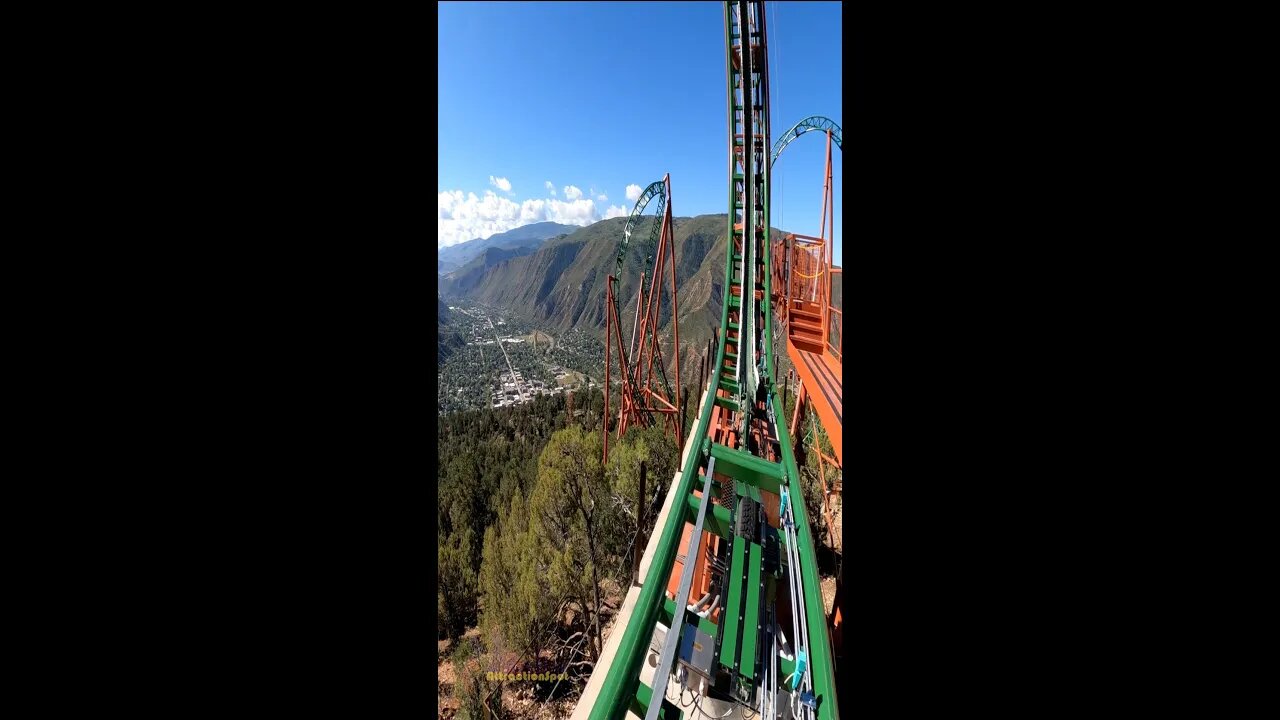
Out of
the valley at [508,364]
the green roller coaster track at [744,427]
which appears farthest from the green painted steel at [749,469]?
the valley at [508,364]

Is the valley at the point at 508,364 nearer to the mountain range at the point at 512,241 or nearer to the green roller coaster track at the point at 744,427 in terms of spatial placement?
the green roller coaster track at the point at 744,427

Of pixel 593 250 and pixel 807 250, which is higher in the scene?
pixel 593 250

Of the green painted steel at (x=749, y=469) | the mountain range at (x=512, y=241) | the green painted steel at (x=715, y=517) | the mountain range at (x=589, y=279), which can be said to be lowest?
the green painted steel at (x=715, y=517)

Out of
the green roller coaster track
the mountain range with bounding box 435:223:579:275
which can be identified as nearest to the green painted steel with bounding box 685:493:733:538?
the green roller coaster track

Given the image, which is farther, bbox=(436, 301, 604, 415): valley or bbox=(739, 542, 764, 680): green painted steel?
bbox=(436, 301, 604, 415): valley

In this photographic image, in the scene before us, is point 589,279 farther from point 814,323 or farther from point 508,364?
point 814,323

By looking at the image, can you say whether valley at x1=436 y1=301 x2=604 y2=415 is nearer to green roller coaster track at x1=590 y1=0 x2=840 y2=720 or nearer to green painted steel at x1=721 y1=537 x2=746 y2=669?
green roller coaster track at x1=590 y1=0 x2=840 y2=720

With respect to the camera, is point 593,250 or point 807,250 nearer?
point 807,250
